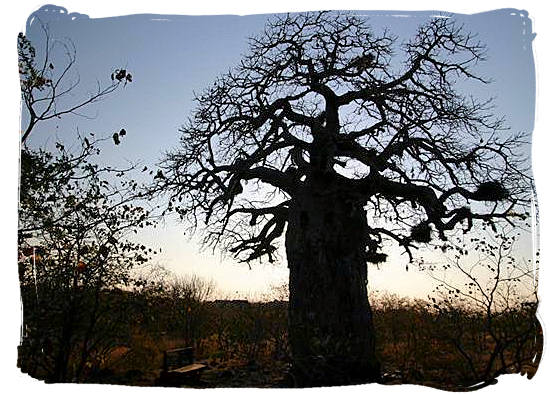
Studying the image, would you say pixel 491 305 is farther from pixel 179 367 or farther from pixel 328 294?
pixel 179 367

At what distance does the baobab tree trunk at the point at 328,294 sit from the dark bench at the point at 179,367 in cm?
41

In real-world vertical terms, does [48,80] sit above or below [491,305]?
above

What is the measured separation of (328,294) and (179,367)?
0.74 meters

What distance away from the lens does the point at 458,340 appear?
9.32 feet

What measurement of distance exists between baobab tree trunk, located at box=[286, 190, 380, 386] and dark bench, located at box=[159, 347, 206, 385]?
414mm

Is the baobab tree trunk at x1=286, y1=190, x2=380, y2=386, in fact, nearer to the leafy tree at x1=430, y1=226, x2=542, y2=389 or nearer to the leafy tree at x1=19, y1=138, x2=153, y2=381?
the leafy tree at x1=430, y1=226, x2=542, y2=389

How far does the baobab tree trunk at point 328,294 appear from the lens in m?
2.83

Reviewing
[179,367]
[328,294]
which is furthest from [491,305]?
[179,367]

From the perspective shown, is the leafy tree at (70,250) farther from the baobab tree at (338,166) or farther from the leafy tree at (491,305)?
the leafy tree at (491,305)

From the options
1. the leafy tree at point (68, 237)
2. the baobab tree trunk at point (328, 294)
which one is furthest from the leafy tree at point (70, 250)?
the baobab tree trunk at point (328, 294)

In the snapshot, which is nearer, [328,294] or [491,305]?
[491,305]

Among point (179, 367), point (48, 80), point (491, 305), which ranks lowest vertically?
point (179, 367)

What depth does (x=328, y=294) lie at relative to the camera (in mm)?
3094

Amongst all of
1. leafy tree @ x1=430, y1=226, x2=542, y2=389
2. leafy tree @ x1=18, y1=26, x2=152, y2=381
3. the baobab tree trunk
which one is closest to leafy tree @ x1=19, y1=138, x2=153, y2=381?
leafy tree @ x1=18, y1=26, x2=152, y2=381
